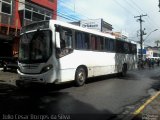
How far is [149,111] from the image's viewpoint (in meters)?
7.45

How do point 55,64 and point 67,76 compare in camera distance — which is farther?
point 67,76

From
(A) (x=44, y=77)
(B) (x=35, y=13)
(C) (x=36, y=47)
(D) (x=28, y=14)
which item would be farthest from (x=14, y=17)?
(A) (x=44, y=77)

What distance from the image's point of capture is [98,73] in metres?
14.5

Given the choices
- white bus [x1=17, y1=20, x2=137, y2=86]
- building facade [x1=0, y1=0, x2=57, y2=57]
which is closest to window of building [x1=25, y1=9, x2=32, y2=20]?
building facade [x1=0, y1=0, x2=57, y2=57]

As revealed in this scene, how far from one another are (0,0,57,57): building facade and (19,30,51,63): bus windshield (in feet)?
33.3

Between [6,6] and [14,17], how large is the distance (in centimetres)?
137

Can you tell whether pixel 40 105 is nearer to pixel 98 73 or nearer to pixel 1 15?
pixel 98 73

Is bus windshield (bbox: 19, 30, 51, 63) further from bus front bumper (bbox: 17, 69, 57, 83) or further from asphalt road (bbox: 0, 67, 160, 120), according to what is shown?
asphalt road (bbox: 0, 67, 160, 120)

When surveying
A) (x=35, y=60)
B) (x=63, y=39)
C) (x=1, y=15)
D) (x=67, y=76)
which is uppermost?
(x=1, y=15)

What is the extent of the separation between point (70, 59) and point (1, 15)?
43.3 feet

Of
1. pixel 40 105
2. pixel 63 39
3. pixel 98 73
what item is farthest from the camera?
pixel 98 73

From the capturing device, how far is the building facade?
2200 centimetres

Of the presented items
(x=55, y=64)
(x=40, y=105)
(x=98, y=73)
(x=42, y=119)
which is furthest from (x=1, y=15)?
(x=42, y=119)

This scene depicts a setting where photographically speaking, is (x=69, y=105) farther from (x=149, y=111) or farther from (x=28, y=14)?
(x=28, y=14)
